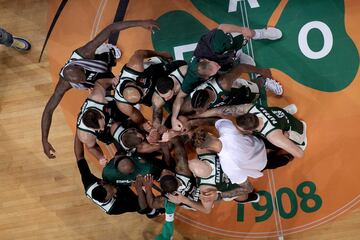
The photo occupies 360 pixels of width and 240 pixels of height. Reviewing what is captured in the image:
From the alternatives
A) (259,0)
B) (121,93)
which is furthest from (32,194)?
(259,0)

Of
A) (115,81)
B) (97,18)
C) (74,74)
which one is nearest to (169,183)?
(115,81)

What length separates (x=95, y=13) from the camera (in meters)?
5.80

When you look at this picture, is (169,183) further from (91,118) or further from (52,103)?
(52,103)

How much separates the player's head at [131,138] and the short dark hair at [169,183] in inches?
18.5

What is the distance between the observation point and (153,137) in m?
4.48

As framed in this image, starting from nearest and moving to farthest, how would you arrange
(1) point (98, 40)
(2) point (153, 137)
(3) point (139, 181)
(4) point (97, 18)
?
(2) point (153, 137)
(3) point (139, 181)
(1) point (98, 40)
(4) point (97, 18)

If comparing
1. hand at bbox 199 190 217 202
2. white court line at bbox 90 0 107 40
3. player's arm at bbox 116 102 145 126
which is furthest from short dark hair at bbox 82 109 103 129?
white court line at bbox 90 0 107 40

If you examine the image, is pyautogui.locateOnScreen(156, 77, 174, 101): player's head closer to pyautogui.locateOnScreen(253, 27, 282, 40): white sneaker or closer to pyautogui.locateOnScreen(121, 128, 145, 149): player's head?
pyautogui.locateOnScreen(121, 128, 145, 149): player's head

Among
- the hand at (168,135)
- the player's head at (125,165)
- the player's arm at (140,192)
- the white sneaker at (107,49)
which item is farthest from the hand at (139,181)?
the white sneaker at (107,49)

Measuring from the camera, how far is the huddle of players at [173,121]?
415 centimetres

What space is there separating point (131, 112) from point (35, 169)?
2.16 metres

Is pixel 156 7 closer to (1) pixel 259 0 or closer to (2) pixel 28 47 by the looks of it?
(1) pixel 259 0

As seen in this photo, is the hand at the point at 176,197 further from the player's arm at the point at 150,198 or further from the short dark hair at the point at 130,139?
the short dark hair at the point at 130,139

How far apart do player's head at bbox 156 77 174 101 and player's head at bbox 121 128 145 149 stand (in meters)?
0.50
